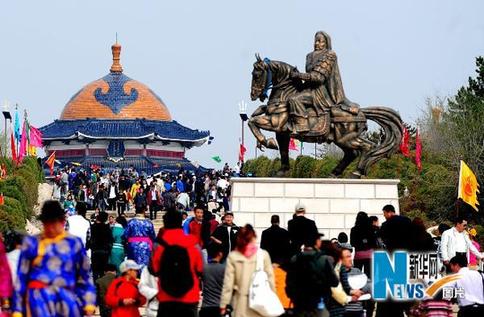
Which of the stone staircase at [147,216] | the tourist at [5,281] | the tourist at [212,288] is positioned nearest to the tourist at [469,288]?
the tourist at [212,288]

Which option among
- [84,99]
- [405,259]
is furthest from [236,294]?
[84,99]

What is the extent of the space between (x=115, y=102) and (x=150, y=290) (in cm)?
7779

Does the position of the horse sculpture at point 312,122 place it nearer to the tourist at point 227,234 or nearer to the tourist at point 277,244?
the tourist at point 227,234

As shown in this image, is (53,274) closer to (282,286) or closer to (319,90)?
Answer: (282,286)

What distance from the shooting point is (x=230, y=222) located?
790 inches

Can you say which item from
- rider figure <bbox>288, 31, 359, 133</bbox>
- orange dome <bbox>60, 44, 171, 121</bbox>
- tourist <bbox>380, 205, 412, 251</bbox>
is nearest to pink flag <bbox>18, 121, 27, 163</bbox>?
rider figure <bbox>288, 31, 359, 133</bbox>

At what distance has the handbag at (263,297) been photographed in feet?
45.0

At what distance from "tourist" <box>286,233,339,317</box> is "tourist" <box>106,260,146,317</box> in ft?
5.59

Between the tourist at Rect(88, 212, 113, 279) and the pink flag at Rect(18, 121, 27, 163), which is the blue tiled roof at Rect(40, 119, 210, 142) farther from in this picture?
the tourist at Rect(88, 212, 113, 279)

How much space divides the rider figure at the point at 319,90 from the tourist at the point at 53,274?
1560 cm

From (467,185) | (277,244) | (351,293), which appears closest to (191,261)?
(351,293)

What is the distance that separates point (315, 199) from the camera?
27.4 m

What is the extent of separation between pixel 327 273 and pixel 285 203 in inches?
530

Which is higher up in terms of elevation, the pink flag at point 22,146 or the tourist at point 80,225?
the pink flag at point 22,146
